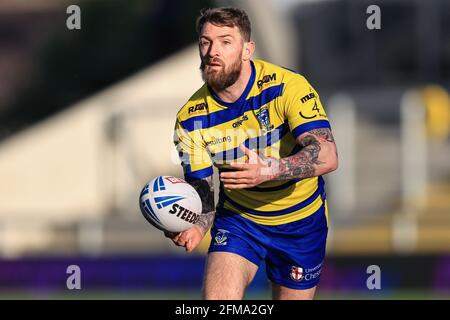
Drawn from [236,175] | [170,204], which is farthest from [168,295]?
[236,175]

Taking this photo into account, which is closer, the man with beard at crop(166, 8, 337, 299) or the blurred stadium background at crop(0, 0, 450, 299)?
the man with beard at crop(166, 8, 337, 299)

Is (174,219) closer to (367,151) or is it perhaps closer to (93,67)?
(367,151)

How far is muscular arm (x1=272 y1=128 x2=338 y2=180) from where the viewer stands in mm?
7316

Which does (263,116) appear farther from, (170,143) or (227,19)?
(170,143)

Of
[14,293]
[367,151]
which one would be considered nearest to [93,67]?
[367,151]

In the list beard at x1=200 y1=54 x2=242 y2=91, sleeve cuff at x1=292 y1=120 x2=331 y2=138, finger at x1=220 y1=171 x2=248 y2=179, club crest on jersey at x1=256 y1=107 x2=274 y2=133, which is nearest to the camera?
finger at x1=220 y1=171 x2=248 y2=179

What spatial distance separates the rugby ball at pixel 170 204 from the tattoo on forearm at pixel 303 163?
86cm

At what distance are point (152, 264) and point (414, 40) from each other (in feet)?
49.8

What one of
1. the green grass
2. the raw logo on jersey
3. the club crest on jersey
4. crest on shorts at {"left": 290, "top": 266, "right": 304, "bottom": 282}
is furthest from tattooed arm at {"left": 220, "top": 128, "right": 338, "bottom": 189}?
the green grass

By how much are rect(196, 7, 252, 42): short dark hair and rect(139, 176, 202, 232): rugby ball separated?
3.78 feet

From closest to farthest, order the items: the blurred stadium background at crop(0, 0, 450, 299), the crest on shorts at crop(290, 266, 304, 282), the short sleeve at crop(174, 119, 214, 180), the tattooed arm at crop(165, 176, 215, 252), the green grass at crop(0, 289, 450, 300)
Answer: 1. the tattooed arm at crop(165, 176, 215, 252)
2. the short sleeve at crop(174, 119, 214, 180)
3. the crest on shorts at crop(290, 266, 304, 282)
4. the green grass at crop(0, 289, 450, 300)
5. the blurred stadium background at crop(0, 0, 450, 299)

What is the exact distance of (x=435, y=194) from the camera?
20000 mm

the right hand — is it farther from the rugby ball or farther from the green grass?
the green grass

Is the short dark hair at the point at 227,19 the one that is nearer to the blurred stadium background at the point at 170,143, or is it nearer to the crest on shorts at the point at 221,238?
the crest on shorts at the point at 221,238
